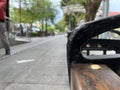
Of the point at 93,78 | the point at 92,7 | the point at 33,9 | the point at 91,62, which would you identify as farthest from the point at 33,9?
the point at 93,78

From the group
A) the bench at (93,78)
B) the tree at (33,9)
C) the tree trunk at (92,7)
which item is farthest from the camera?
the tree at (33,9)

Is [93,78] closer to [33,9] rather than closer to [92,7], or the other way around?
[92,7]

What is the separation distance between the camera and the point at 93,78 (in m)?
1.44

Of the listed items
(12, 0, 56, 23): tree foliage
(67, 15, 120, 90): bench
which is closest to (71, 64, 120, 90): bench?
(67, 15, 120, 90): bench

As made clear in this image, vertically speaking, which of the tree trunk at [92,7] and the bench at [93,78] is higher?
the tree trunk at [92,7]

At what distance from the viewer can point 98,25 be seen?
159 centimetres

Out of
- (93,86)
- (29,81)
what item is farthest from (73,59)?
(29,81)

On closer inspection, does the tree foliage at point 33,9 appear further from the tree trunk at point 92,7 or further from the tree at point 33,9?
the tree trunk at point 92,7

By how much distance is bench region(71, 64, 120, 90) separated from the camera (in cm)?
128

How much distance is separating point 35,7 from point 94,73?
33.4m

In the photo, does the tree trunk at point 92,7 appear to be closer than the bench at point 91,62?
No

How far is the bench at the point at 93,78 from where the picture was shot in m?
1.28

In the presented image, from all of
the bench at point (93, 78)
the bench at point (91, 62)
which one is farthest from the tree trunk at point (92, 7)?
the bench at point (93, 78)

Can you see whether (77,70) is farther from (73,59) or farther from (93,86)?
(93,86)
